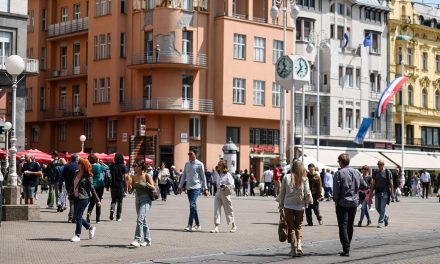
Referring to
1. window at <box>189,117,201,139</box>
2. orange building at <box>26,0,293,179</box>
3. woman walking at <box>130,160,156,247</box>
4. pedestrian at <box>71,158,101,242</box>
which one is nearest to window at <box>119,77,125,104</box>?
orange building at <box>26,0,293,179</box>

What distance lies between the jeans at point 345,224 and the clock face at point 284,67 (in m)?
16.8

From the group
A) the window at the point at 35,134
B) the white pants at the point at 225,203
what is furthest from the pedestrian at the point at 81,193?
the window at the point at 35,134

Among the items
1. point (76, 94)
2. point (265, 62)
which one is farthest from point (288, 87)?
point (76, 94)

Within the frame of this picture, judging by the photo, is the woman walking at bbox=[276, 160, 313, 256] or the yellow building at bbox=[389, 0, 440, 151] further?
the yellow building at bbox=[389, 0, 440, 151]

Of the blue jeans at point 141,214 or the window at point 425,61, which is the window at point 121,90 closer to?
the window at point 425,61

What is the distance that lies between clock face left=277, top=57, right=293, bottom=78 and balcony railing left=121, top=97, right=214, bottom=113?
26.8 metres

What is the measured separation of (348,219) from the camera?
15.4 meters

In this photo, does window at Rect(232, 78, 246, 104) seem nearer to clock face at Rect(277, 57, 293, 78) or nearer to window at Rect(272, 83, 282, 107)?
window at Rect(272, 83, 282, 107)

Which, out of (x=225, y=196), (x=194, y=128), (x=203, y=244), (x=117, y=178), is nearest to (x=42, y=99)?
(x=194, y=128)

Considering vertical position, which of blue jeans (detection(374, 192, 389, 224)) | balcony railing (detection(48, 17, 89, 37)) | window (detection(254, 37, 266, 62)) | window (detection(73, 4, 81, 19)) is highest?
window (detection(73, 4, 81, 19))

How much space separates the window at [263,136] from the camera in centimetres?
6278

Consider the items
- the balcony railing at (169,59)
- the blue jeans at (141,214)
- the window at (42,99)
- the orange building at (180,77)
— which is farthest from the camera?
the window at (42,99)

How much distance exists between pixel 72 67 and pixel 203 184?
161ft

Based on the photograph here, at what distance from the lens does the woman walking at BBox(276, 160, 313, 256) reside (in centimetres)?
1529
